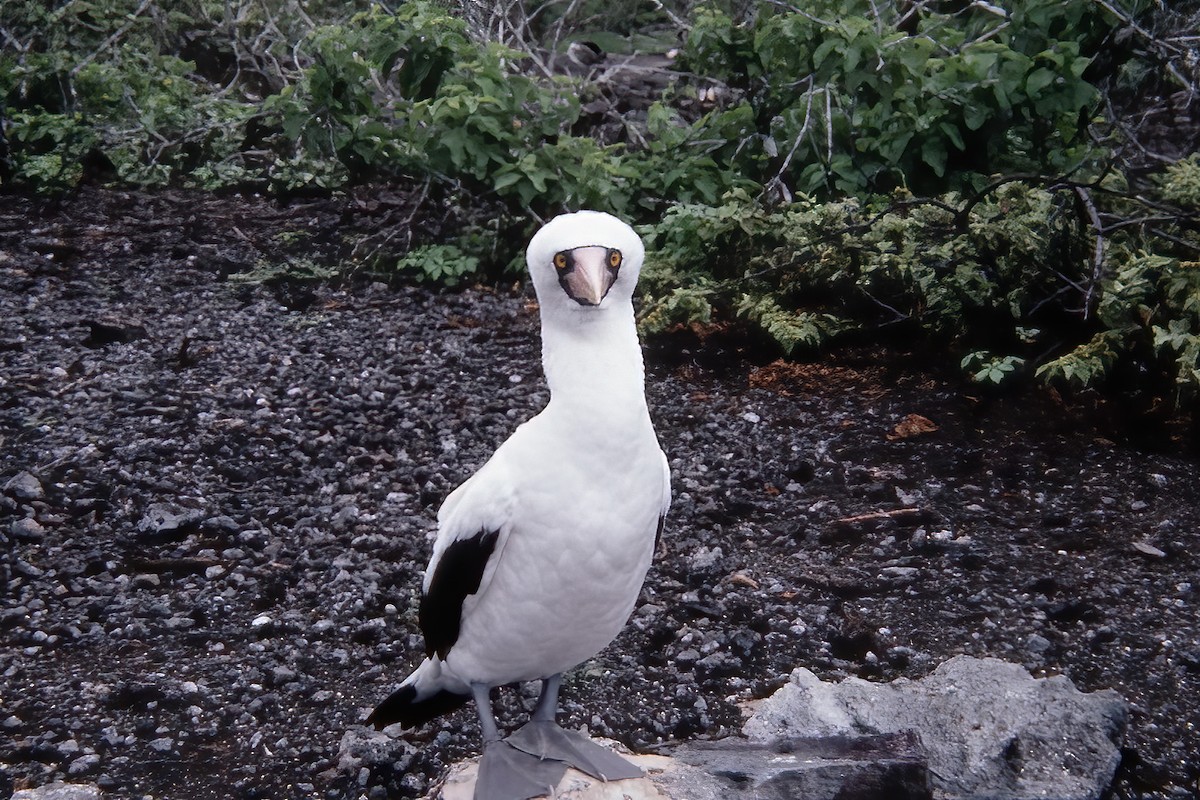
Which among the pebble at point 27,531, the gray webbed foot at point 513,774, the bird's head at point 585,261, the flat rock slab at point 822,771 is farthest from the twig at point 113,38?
the flat rock slab at point 822,771

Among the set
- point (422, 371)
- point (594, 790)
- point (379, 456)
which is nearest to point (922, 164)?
point (422, 371)

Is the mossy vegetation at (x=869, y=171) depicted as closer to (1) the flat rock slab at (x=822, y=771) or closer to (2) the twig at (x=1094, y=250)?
(2) the twig at (x=1094, y=250)

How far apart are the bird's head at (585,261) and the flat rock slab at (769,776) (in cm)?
98

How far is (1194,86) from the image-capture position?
4.59 meters

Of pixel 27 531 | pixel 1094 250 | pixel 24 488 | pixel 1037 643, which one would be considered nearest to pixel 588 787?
pixel 1037 643

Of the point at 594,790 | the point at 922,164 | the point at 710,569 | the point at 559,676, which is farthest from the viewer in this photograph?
the point at 922,164

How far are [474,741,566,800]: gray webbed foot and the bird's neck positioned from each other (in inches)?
29.5

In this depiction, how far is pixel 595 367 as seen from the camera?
2.05 m

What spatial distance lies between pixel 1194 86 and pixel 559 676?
375 cm

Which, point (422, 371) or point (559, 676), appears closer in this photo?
point (559, 676)

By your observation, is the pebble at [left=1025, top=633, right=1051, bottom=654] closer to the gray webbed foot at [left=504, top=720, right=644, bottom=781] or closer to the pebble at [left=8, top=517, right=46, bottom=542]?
the gray webbed foot at [left=504, top=720, right=644, bottom=781]

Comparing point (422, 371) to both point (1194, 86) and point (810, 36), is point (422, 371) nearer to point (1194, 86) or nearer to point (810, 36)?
point (810, 36)

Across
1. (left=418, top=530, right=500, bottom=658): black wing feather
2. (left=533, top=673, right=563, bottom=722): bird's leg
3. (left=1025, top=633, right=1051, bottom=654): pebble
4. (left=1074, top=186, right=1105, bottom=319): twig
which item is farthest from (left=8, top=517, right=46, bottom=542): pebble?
(left=1074, top=186, right=1105, bottom=319): twig

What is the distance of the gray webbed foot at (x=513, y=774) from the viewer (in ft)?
7.32
